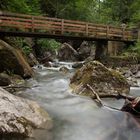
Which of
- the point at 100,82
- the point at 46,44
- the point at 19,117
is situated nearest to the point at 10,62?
the point at 100,82

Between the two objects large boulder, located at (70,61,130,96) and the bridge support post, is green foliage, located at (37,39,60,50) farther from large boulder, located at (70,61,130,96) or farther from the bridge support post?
large boulder, located at (70,61,130,96)

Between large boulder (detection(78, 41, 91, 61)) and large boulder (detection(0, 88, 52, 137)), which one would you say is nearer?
large boulder (detection(0, 88, 52, 137))

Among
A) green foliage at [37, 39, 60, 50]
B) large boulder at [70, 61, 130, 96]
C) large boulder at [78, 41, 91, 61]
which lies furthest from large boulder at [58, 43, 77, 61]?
large boulder at [70, 61, 130, 96]

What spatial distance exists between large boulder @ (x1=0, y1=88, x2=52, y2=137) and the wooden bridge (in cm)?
954

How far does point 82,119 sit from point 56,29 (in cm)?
1146

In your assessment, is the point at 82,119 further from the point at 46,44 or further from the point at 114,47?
the point at 46,44

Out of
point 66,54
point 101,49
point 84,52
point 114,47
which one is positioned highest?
point 114,47

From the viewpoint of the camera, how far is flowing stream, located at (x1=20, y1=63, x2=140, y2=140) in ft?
25.2

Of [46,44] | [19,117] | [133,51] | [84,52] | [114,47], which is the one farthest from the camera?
[84,52]

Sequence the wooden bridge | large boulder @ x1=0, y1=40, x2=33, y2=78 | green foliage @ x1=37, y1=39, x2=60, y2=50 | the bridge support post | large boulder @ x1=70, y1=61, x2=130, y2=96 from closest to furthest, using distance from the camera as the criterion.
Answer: large boulder @ x1=70, y1=61, x2=130, y2=96
large boulder @ x1=0, y1=40, x2=33, y2=78
the wooden bridge
the bridge support post
green foliage @ x1=37, y1=39, x2=60, y2=50

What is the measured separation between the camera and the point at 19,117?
772 centimetres

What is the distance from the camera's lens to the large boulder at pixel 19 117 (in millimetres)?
7273

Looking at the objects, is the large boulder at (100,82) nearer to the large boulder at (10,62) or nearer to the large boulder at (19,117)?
the large boulder at (19,117)

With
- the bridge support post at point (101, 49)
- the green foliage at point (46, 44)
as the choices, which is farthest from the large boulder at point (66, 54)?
the bridge support post at point (101, 49)
